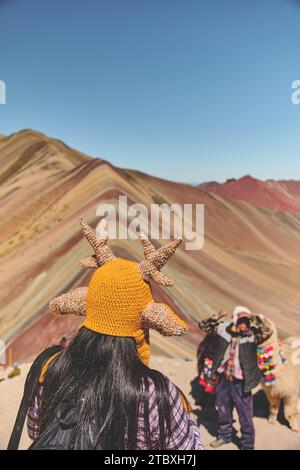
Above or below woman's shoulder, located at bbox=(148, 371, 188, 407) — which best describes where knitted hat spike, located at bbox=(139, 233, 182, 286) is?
above

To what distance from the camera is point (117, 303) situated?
1.43m

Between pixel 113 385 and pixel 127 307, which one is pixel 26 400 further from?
pixel 127 307

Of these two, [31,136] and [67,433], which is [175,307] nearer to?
[67,433]

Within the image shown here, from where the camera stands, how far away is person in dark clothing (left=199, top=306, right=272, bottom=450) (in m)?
3.93

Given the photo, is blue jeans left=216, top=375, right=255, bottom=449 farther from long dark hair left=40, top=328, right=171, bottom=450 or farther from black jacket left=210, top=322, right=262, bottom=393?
long dark hair left=40, top=328, right=171, bottom=450

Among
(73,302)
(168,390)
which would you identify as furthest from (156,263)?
(168,390)

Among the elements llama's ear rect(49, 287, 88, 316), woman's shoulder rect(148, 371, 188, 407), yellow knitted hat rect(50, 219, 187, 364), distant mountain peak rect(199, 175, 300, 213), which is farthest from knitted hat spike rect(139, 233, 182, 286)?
distant mountain peak rect(199, 175, 300, 213)

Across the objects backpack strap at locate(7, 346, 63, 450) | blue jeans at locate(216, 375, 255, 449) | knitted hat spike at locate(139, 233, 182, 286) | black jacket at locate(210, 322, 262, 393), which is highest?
knitted hat spike at locate(139, 233, 182, 286)

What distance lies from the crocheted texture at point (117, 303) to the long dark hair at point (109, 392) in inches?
1.8

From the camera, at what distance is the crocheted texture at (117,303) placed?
4.69 feet

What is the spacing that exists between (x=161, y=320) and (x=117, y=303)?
199mm

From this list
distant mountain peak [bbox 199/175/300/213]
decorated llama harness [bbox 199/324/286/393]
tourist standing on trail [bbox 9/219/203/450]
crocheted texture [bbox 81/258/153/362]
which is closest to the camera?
tourist standing on trail [bbox 9/219/203/450]

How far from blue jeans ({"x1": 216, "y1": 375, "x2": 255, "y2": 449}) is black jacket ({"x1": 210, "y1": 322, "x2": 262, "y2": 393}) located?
11 centimetres

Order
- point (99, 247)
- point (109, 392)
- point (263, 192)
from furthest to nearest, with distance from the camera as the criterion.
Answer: point (263, 192) < point (99, 247) < point (109, 392)
